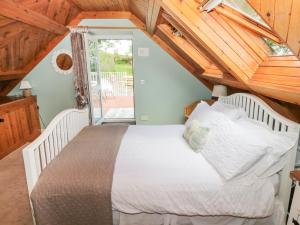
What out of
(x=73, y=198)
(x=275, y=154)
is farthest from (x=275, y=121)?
(x=73, y=198)

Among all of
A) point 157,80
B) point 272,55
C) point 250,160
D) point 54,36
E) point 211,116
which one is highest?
point 54,36

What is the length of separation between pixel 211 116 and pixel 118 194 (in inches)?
49.0

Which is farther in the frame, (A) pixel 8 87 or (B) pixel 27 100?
(A) pixel 8 87

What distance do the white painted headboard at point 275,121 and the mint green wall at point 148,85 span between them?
176cm

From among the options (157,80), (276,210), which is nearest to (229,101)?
(276,210)

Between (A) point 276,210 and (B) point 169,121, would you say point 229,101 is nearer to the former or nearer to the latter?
(A) point 276,210

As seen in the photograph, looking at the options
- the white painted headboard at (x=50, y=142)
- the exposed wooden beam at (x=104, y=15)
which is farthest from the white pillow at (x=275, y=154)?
the exposed wooden beam at (x=104, y=15)

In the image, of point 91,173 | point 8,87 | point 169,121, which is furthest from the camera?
point 169,121

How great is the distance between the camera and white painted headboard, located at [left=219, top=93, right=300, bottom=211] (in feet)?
5.33

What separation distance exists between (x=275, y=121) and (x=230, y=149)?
522mm

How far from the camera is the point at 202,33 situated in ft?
5.66

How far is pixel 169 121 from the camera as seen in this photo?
4.37 meters

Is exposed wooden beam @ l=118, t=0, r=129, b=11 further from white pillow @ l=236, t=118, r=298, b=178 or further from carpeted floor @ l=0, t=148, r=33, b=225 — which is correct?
carpeted floor @ l=0, t=148, r=33, b=225

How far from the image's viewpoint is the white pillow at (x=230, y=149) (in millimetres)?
1550
